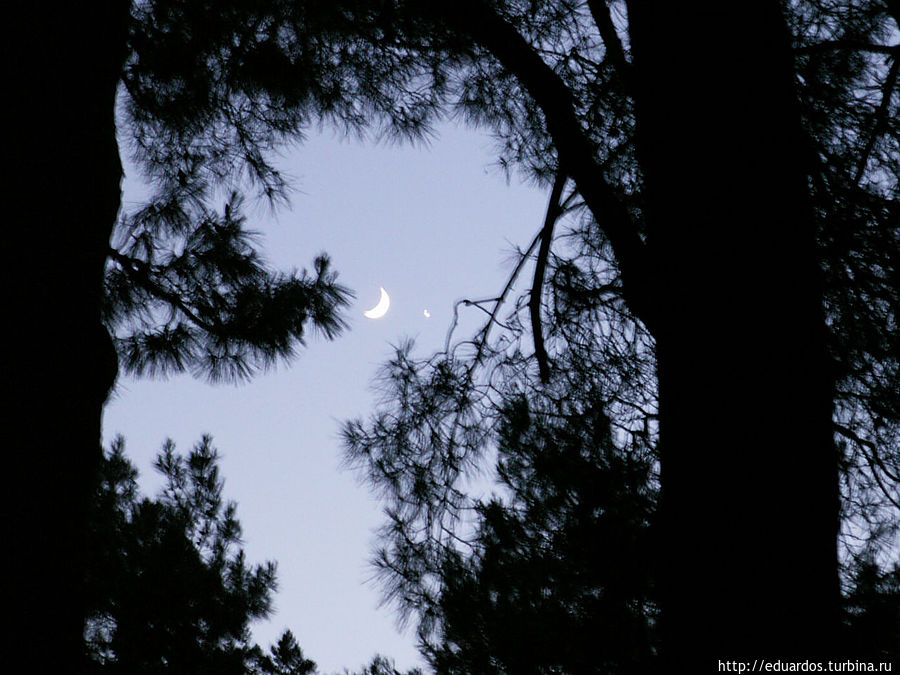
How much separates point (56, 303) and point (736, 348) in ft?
2.42

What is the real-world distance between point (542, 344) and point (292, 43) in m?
1.32

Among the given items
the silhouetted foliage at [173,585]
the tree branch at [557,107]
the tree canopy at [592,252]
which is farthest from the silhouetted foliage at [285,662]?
the tree branch at [557,107]

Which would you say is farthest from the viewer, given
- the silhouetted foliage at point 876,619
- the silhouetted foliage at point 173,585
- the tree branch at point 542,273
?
the silhouetted foliage at point 173,585

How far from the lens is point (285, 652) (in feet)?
14.5

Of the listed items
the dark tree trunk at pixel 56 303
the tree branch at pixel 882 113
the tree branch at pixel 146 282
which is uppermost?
the tree branch at pixel 882 113

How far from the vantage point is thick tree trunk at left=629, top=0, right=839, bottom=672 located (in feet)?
2.56

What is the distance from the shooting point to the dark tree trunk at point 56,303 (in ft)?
2.20

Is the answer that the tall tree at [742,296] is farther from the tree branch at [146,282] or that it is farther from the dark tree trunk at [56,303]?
the tree branch at [146,282]

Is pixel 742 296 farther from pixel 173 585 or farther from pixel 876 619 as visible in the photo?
pixel 173 585

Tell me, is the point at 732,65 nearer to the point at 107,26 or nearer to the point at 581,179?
the point at 581,179

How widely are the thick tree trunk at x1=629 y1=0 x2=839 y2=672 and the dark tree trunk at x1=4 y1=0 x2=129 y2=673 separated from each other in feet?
2.08

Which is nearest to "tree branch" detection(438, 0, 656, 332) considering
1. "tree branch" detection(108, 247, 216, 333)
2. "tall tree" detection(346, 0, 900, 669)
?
"tall tree" detection(346, 0, 900, 669)

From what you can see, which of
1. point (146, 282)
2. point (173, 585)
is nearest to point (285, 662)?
point (173, 585)

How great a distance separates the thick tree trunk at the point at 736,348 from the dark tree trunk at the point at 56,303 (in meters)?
0.63
